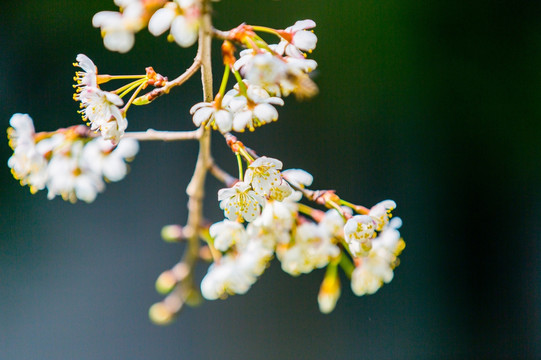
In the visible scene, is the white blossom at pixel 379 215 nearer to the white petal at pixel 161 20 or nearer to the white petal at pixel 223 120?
the white petal at pixel 223 120

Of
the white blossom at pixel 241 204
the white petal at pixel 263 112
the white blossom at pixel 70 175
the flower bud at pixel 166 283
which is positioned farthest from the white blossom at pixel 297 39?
the flower bud at pixel 166 283

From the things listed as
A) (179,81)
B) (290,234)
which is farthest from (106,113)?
(290,234)

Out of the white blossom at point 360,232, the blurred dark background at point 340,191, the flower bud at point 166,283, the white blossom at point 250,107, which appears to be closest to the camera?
the white blossom at point 250,107

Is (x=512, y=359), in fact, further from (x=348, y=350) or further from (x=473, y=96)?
(x=473, y=96)

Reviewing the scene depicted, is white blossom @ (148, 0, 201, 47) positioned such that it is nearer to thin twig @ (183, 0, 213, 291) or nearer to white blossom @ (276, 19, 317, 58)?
thin twig @ (183, 0, 213, 291)

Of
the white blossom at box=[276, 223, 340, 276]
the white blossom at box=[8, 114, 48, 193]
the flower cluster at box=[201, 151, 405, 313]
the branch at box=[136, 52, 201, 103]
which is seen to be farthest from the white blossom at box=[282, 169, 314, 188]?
the white blossom at box=[8, 114, 48, 193]

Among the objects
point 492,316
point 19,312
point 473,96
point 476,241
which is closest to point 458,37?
point 473,96
